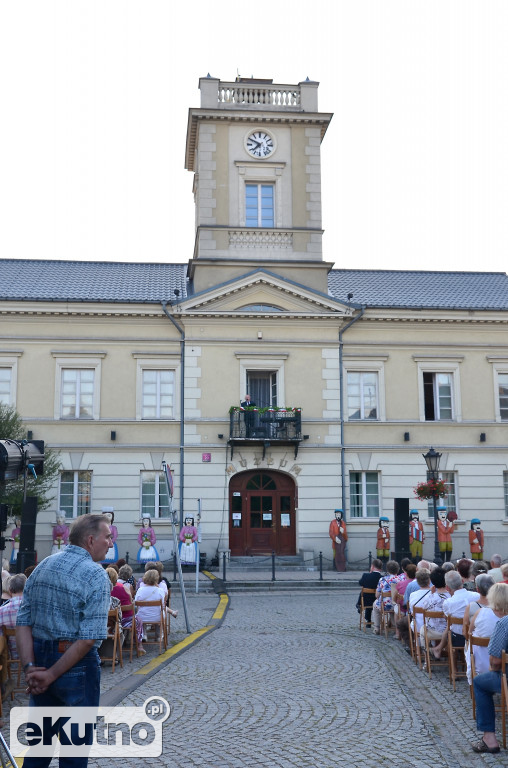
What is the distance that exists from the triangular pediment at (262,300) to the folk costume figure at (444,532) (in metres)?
8.09

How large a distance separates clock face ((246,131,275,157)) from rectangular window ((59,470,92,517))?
14.2 meters

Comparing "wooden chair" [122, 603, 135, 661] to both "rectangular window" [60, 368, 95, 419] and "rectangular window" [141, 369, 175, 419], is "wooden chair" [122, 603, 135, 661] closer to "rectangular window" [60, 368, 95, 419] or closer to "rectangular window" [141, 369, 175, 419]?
"rectangular window" [141, 369, 175, 419]

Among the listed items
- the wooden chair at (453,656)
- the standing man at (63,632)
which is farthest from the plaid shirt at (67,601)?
the wooden chair at (453,656)

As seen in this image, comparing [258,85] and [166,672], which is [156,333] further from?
[166,672]

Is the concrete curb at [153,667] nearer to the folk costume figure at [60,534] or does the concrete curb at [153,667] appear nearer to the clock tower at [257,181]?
the folk costume figure at [60,534]

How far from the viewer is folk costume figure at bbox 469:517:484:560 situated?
27.0 metres

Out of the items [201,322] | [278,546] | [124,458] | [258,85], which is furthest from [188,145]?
[278,546]

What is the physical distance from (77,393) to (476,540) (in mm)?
15050

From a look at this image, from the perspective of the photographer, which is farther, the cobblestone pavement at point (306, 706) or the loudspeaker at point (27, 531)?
the loudspeaker at point (27, 531)

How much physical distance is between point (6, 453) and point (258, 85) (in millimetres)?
26852

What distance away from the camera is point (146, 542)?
2492 centimetres

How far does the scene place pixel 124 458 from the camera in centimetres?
2808

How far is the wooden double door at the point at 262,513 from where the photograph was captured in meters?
28.3

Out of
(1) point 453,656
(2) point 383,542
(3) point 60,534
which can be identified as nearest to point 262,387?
(2) point 383,542
